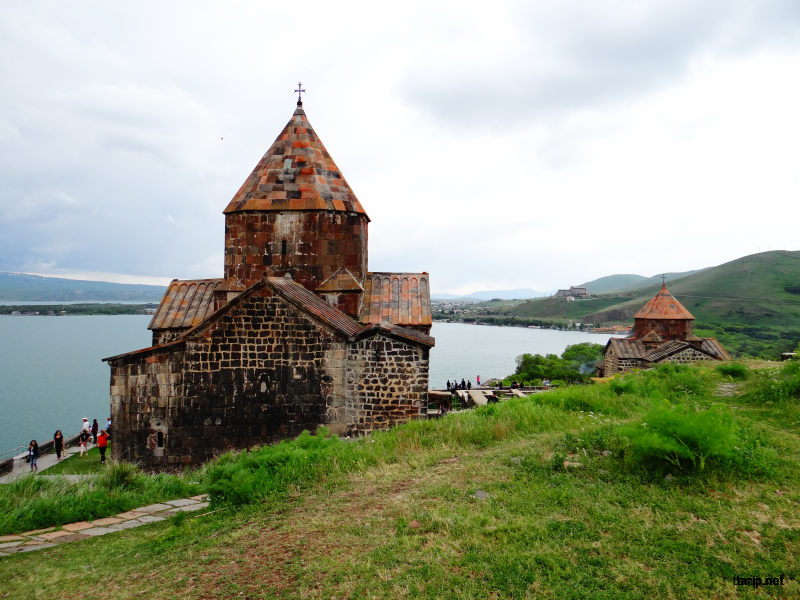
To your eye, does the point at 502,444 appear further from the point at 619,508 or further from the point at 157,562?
the point at 157,562

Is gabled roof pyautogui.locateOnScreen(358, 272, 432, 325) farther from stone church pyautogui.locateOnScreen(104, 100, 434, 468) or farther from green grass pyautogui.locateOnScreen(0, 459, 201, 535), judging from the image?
green grass pyautogui.locateOnScreen(0, 459, 201, 535)

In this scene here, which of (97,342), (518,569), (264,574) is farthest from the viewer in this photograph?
(97,342)

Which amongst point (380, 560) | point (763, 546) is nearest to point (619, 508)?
point (763, 546)

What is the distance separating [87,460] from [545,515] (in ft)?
45.6

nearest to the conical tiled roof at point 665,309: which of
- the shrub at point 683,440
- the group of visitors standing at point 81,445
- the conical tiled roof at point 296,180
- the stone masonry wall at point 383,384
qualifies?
the conical tiled roof at point 296,180

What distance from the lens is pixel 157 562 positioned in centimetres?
428

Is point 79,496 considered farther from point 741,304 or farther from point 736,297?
point 736,297

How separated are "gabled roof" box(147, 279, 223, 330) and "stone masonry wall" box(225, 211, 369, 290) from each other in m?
0.99

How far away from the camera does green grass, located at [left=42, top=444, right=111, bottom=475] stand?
41.6ft

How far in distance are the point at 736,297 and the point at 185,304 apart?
112 meters

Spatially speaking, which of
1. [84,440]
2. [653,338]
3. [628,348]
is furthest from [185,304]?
[653,338]

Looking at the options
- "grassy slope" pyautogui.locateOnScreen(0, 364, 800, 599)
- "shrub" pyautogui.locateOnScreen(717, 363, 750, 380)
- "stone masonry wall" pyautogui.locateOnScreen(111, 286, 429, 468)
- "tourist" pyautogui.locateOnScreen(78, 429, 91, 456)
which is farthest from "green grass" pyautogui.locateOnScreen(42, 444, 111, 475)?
"shrub" pyautogui.locateOnScreen(717, 363, 750, 380)

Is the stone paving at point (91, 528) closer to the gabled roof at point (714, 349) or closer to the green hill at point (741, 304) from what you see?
the gabled roof at point (714, 349)

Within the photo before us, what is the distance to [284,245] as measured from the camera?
11.6 metres
